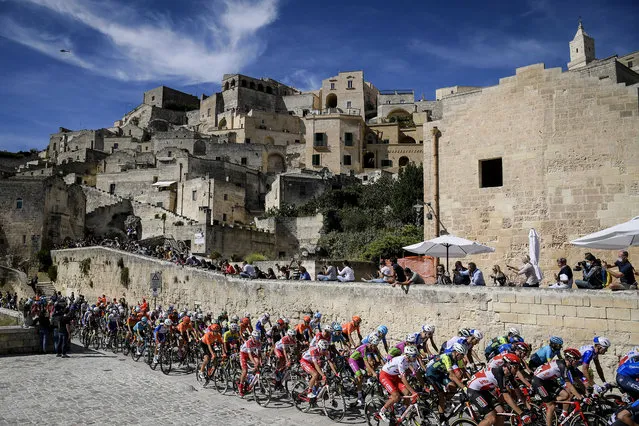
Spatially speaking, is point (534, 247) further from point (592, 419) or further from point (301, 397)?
point (301, 397)

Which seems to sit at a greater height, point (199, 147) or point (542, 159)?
point (199, 147)

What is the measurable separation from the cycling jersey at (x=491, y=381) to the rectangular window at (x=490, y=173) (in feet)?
33.8

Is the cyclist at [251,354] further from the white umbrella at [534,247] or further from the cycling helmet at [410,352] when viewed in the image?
the white umbrella at [534,247]

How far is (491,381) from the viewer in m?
7.04

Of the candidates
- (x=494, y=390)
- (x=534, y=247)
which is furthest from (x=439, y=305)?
(x=494, y=390)

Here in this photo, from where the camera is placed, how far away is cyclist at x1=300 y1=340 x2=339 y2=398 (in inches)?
386

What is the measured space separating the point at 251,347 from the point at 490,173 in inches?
389

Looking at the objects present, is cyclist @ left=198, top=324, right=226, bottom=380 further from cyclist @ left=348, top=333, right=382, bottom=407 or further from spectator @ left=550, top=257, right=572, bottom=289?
spectator @ left=550, top=257, right=572, bottom=289

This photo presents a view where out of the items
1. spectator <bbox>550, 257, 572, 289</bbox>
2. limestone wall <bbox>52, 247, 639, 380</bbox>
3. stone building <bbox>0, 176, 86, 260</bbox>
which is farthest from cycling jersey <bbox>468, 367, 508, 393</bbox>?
stone building <bbox>0, 176, 86, 260</bbox>

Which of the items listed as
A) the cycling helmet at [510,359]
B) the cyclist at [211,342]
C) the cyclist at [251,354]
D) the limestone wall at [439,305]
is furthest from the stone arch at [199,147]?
the cycling helmet at [510,359]

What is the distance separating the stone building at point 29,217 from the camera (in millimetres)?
40469

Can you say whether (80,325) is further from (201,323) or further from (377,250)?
(377,250)

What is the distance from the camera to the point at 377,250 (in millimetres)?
27797

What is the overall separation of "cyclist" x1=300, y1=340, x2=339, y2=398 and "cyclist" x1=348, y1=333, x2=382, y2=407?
1.31ft
